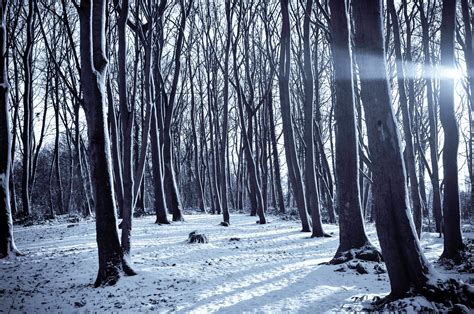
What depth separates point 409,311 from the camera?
3547mm

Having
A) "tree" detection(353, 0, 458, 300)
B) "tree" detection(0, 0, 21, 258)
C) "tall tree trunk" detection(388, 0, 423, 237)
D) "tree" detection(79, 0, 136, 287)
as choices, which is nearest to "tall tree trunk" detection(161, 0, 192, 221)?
"tree" detection(0, 0, 21, 258)

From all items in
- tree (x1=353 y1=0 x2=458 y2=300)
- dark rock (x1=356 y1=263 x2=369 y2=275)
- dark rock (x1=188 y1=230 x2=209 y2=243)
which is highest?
tree (x1=353 y1=0 x2=458 y2=300)

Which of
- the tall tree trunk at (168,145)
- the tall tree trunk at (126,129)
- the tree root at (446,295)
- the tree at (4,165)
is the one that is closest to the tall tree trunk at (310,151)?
the tall tree trunk at (168,145)

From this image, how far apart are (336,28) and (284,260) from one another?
17.8 ft

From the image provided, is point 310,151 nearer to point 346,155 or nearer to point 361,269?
point 346,155

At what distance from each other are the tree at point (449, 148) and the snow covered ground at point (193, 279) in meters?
0.94

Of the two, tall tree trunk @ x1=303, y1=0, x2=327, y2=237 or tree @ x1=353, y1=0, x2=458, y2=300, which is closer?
tree @ x1=353, y1=0, x2=458, y2=300

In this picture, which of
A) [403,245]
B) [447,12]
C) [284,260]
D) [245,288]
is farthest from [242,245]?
[447,12]

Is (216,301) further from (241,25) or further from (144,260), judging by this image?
(241,25)

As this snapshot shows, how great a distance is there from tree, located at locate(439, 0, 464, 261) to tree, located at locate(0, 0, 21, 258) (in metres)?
9.93

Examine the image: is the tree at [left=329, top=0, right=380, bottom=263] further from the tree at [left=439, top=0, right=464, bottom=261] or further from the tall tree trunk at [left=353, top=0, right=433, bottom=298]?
the tall tree trunk at [left=353, top=0, right=433, bottom=298]

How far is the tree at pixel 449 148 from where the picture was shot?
6.57 m

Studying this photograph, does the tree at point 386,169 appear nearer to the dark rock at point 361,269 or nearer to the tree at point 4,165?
the dark rock at point 361,269

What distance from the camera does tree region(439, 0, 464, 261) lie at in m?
6.57
